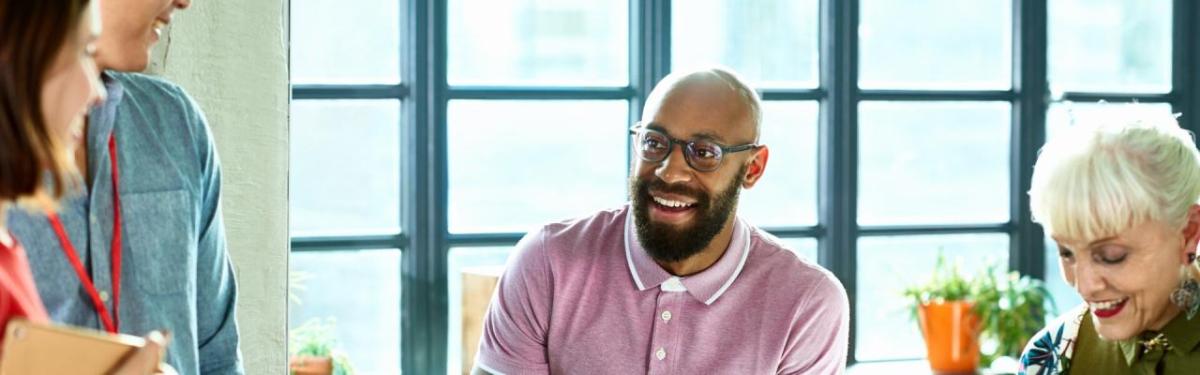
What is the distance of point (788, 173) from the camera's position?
474 cm

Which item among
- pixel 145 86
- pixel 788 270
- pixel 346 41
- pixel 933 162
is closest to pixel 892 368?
pixel 933 162

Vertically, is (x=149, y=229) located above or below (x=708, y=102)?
below

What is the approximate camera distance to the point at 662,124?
248 cm

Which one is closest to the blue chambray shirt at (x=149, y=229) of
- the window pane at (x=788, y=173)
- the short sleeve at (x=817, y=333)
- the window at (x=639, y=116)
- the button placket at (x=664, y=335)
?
the button placket at (x=664, y=335)

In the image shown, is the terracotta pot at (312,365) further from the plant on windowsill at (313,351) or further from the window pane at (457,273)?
the window pane at (457,273)

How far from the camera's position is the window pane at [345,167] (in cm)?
426

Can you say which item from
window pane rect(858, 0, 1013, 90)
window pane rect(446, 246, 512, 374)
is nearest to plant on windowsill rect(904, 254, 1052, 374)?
window pane rect(858, 0, 1013, 90)

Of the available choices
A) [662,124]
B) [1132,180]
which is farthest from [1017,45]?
[1132,180]

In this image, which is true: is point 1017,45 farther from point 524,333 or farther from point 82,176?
point 82,176

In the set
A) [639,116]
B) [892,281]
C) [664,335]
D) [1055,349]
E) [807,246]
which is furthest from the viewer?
[892,281]

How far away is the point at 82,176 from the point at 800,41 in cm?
325

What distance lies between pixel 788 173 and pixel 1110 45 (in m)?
1.26

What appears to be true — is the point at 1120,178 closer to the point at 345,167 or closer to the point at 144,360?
the point at 144,360

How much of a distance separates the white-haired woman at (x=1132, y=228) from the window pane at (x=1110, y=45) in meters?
3.04
